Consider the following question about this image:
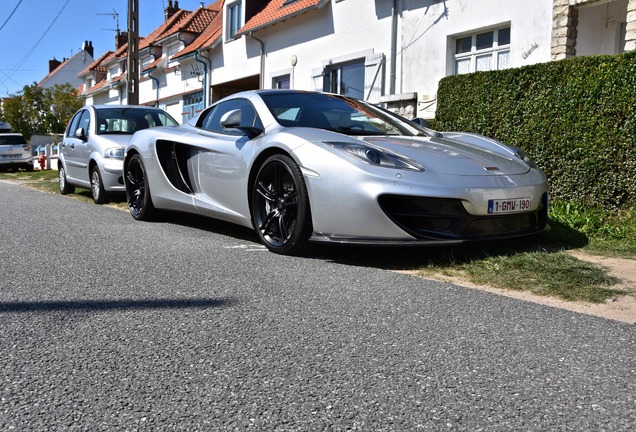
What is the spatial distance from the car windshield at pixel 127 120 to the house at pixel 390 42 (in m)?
4.00

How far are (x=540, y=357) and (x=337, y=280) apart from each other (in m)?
1.58

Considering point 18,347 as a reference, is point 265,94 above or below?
above

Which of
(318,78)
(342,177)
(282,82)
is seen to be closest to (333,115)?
(342,177)

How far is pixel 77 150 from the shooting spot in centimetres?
998

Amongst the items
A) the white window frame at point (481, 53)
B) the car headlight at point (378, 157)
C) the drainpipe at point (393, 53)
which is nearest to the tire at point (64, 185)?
the drainpipe at point (393, 53)

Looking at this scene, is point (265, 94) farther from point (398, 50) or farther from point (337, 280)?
point (398, 50)

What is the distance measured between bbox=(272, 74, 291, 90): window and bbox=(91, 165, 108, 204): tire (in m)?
9.71

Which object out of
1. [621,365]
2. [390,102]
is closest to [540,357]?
[621,365]

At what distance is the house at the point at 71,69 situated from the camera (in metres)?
66.7

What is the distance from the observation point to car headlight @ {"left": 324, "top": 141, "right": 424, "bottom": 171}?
4441mm

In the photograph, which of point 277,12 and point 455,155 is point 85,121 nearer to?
point 455,155

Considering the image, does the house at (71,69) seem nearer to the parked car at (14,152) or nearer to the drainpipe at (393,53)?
the parked car at (14,152)

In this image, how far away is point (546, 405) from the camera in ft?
6.90

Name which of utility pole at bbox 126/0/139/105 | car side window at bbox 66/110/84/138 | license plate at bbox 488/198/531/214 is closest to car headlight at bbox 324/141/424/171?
license plate at bbox 488/198/531/214
